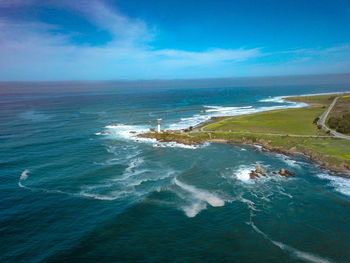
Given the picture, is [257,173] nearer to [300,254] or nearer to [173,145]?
[300,254]

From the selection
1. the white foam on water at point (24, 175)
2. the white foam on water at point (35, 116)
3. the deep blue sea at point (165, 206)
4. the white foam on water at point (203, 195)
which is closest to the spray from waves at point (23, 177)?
the white foam on water at point (24, 175)

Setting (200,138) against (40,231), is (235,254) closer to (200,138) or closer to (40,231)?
(40,231)

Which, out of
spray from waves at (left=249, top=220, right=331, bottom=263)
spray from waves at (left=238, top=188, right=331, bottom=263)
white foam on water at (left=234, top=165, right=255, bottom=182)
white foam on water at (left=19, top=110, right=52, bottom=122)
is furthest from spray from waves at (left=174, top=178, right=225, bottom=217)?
white foam on water at (left=19, top=110, right=52, bottom=122)

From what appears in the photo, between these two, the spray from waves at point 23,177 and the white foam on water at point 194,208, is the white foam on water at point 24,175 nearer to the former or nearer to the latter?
the spray from waves at point 23,177

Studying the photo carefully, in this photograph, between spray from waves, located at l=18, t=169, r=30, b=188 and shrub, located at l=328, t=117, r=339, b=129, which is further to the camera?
shrub, located at l=328, t=117, r=339, b=129

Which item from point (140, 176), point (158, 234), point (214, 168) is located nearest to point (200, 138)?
point (214, 168)

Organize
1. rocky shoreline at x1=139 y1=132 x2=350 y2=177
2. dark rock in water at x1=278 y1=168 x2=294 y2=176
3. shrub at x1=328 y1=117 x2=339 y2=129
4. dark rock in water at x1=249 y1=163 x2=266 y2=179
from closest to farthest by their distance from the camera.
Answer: dark rock in water at x1=249 y1=163 x2=266 y2=179, dark rock in water at x1=278 y1=168 x2=294 y2=176, rocky shoreline at x1=139 y1=132 x2=350 y2=177, shrub at x1=328 y1=117 x2=339 y2=129

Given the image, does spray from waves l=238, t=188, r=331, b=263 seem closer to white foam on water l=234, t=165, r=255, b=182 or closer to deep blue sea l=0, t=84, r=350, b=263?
deep blue sea l=0, t=84, r=350, b=263

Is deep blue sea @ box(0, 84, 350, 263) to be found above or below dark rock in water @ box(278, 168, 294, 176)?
below

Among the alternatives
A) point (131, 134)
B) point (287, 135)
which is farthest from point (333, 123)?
point (131, 134)
